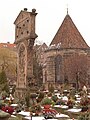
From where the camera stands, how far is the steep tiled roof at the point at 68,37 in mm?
53531

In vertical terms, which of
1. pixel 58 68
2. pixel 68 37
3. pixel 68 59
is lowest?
pixel 58 68

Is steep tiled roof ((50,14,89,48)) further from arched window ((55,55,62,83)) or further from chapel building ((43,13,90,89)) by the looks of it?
arched window ((55,55,62,83))

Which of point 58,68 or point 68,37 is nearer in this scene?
point 68,37

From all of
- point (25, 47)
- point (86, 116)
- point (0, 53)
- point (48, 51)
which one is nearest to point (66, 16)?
point (48, 51)

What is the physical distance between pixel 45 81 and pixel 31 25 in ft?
114

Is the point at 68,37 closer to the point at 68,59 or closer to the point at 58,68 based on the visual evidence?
the point at 68,59

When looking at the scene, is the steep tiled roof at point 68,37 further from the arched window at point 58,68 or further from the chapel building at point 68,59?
the arched window at point 58,68

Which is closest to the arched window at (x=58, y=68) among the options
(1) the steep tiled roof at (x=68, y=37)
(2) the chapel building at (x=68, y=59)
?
(2) the chapel building at (x=68, y=59)

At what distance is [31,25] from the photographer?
22562 mm

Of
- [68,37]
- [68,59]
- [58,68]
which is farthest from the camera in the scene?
[58,68]

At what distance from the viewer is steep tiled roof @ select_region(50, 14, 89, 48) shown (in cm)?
5353

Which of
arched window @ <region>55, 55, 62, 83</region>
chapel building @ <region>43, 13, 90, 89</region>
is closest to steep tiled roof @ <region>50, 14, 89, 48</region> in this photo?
chapel building @ <region>43, 13, 90, 89</region>

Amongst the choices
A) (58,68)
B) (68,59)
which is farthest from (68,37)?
(58,68)

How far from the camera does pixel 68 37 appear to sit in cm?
5462
